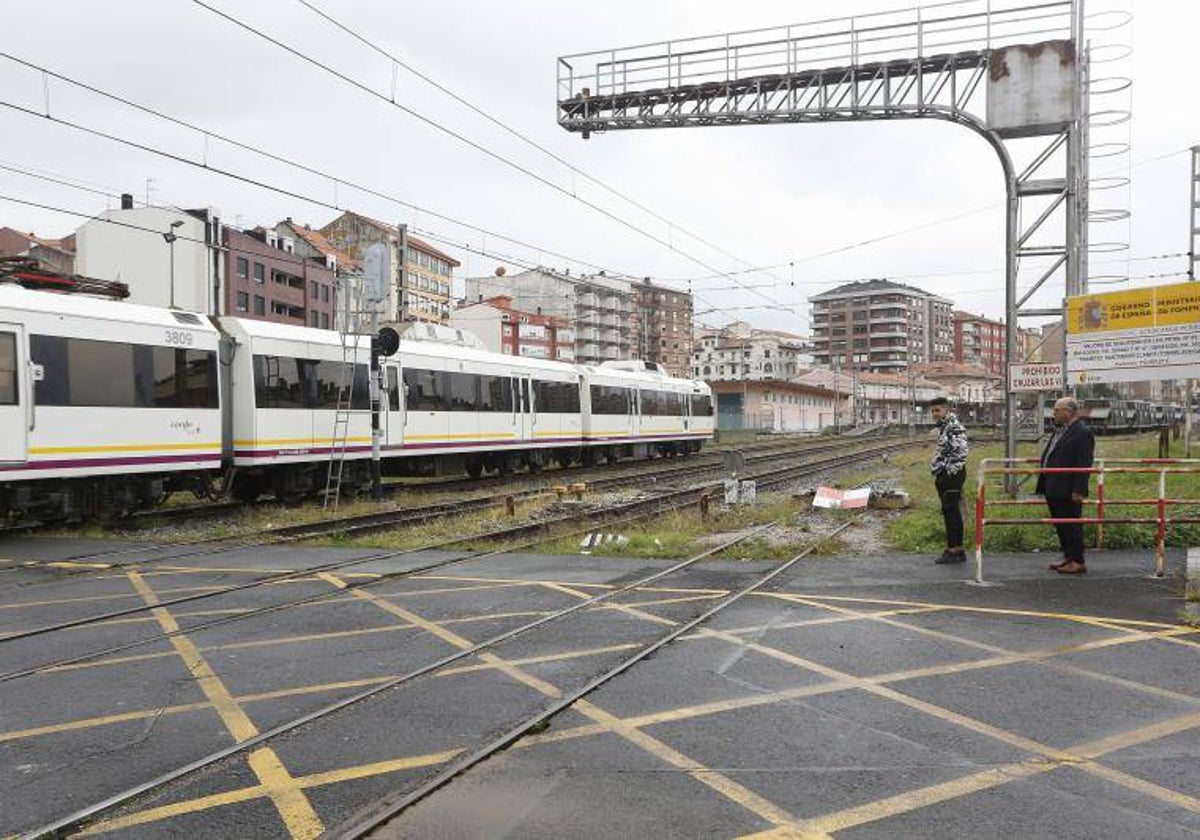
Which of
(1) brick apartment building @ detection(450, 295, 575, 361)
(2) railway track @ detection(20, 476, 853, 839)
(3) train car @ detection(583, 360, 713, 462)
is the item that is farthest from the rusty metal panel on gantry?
(1) brick apartment building @ detection(450, 295, 575, 361)

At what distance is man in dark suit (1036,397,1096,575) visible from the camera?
347 inches

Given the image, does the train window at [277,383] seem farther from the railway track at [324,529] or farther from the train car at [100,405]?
the railway track at [324,529]

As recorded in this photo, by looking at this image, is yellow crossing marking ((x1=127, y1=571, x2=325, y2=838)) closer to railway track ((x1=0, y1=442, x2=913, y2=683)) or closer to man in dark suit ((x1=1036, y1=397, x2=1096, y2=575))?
railway track ((x1=0, y1=442, x2=913, y2=683))

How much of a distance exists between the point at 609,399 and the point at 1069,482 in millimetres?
22036

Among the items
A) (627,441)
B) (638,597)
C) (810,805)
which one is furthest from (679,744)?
(627,441)

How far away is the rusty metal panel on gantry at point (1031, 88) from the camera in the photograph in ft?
45.5

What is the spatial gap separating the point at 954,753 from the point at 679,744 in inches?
50.0

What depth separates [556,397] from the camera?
27.1 meters

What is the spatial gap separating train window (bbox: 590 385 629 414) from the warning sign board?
17.0 metres

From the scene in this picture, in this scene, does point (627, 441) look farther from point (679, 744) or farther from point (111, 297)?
point (679, 744)

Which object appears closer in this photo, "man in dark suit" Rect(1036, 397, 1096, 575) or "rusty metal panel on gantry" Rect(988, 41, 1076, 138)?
"man in dark suit" Rect(1036, 397, 1096, 575)

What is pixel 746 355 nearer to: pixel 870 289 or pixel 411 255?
pixel 870 289

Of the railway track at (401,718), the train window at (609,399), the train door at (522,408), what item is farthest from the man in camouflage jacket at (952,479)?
the train window at (609,399)

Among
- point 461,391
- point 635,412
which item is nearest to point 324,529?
point 461,391
